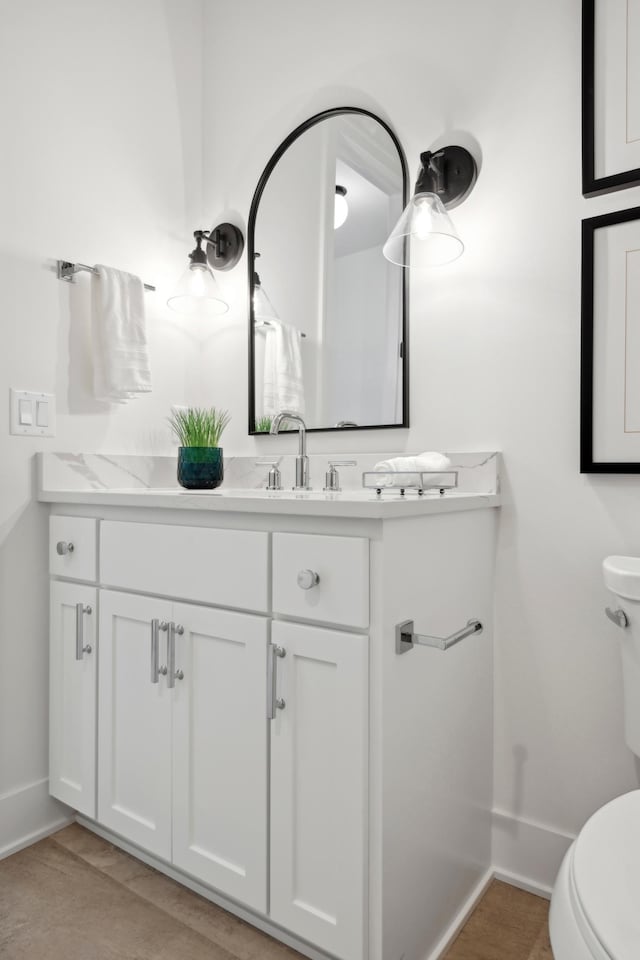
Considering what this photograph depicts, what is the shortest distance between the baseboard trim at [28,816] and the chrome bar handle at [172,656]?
2.06 ft

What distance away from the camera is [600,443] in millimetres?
1328

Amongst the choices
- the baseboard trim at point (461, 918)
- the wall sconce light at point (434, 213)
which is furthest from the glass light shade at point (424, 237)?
the baseboard trim at point (461, 918)

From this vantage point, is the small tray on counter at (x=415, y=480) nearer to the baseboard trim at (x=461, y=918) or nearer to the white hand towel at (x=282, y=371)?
the white hand towel at (x=282, y=371)

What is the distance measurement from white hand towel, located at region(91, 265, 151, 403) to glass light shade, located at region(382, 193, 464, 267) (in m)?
0.74

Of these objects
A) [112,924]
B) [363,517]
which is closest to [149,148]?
[363,517]

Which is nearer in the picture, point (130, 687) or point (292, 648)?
point (292, 648)

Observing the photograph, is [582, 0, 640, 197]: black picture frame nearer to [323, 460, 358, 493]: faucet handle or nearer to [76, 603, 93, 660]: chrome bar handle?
[323, 460, 358, 493]: faucet handle

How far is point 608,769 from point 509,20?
1746 millimetres

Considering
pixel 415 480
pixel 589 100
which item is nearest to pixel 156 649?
pixel 415 480

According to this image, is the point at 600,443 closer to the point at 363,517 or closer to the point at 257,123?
the point at 363,517

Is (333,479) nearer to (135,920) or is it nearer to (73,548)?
(73,548)

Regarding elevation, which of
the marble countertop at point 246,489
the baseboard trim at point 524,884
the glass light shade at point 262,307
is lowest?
the baseboard trim at point 524,884

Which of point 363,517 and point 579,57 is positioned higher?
point 579,57

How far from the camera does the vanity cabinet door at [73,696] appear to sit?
4.89 feet
